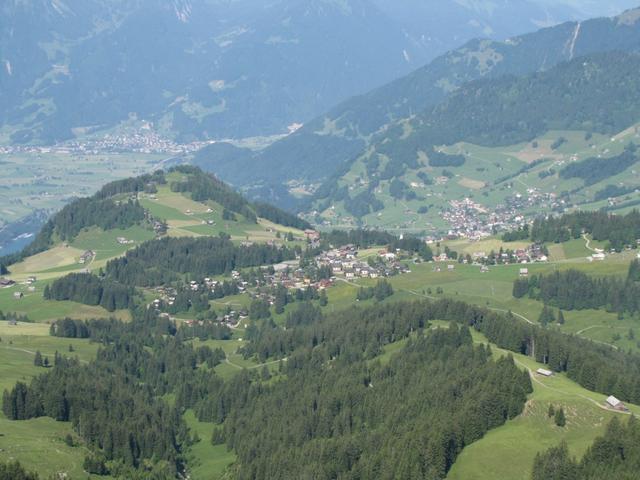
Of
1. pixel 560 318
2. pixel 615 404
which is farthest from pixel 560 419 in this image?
pixel 560 318

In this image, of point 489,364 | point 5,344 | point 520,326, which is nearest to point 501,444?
point 489,364

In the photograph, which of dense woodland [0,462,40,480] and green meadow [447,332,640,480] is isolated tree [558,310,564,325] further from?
dense woodland [0,462,40,480]

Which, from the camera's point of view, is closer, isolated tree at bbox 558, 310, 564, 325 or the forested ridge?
the forested ridge

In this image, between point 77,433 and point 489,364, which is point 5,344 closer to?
point 77,433

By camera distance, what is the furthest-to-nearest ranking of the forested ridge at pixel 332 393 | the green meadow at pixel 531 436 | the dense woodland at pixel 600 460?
the forested ridge at pixel 332 393 < the green meadow at pixel 531 436 < the dense woodland at pixel 600 460

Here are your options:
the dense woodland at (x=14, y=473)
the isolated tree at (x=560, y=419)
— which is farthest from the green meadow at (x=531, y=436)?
the dense woodland at (x=14, y=473)

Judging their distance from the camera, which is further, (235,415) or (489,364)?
(235,415)

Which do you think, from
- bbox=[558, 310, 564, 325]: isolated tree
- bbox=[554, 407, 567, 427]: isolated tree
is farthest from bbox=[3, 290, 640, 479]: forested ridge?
bbox=[558, 310, 564, 325]: isolated tree

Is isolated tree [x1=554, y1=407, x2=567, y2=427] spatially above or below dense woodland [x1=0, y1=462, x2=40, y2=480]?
below

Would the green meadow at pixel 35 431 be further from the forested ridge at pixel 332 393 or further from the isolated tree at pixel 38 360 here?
the forested ridge at pixel 332 393
